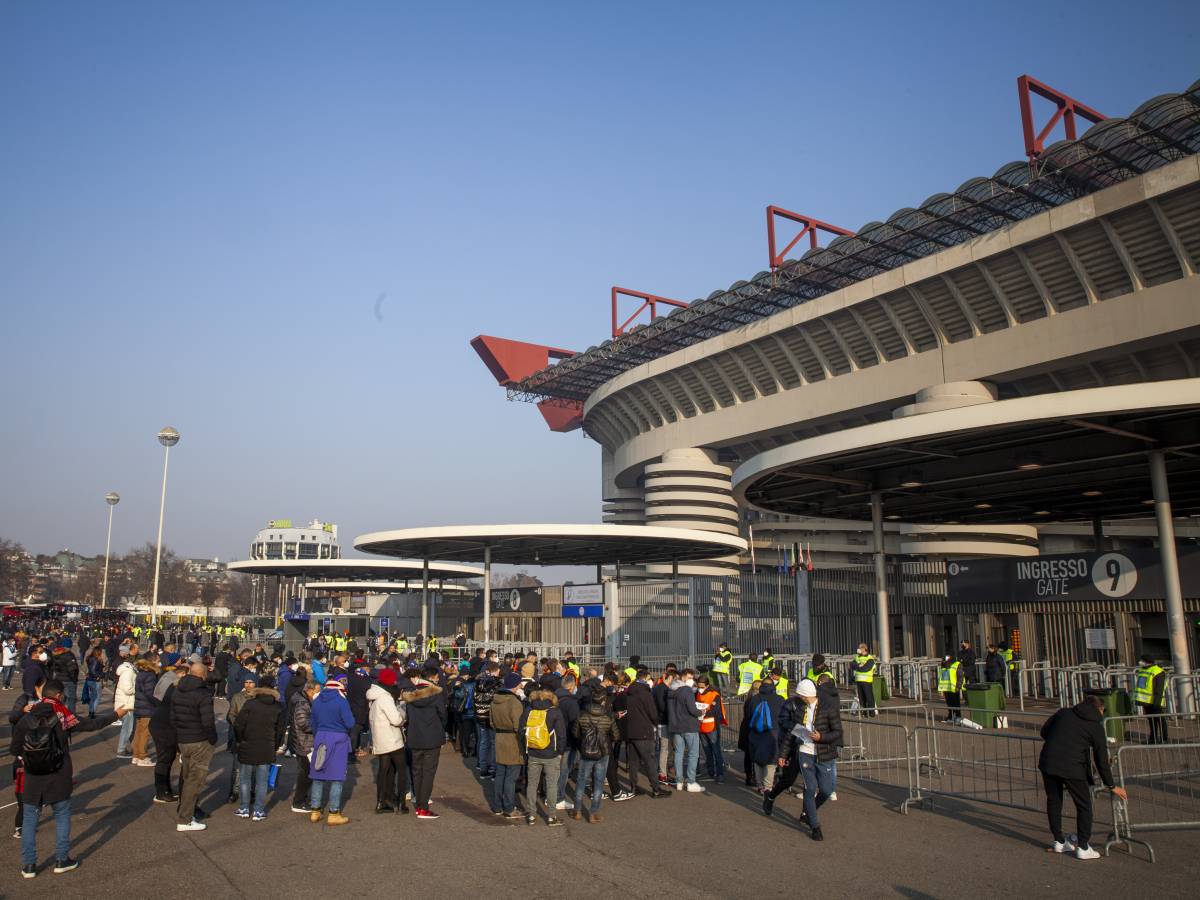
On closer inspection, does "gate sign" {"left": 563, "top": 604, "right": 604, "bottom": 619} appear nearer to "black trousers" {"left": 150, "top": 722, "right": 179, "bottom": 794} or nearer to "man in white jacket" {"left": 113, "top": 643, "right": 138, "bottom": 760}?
"man in white jacket" {"left": 113, "top": 643, "right": 138, "bottom": 760}

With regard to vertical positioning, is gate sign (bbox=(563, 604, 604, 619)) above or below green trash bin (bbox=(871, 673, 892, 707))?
above

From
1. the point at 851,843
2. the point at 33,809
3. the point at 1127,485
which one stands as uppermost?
the point at 1127,485

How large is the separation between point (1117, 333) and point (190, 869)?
4096 cm

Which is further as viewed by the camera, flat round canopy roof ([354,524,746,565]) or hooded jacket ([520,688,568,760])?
flat round canopy roof ([354,524,746,565])

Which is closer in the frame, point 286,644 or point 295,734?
point 295,734

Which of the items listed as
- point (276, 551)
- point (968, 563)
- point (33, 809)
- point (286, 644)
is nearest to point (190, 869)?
point (33, 809)

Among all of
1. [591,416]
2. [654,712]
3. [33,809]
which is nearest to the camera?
[33,809]

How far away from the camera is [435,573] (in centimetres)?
6181

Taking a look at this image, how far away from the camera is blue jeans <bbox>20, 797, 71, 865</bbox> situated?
7871mm

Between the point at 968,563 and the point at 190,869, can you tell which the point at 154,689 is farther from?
the point at 968,563

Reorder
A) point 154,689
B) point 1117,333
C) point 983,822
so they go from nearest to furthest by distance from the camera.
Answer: point 983,822, point 154,689, point 1117,333

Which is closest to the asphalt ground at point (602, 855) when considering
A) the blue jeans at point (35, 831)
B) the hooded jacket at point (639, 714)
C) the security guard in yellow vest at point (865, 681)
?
the blue jeans at point (35, 831)

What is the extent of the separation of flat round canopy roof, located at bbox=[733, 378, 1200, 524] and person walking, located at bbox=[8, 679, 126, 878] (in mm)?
16459

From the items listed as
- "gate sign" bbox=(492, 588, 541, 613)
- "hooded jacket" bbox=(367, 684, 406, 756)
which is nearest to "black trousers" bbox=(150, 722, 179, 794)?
"hooded jacket" bbox=(367, 684, 406, 756)
